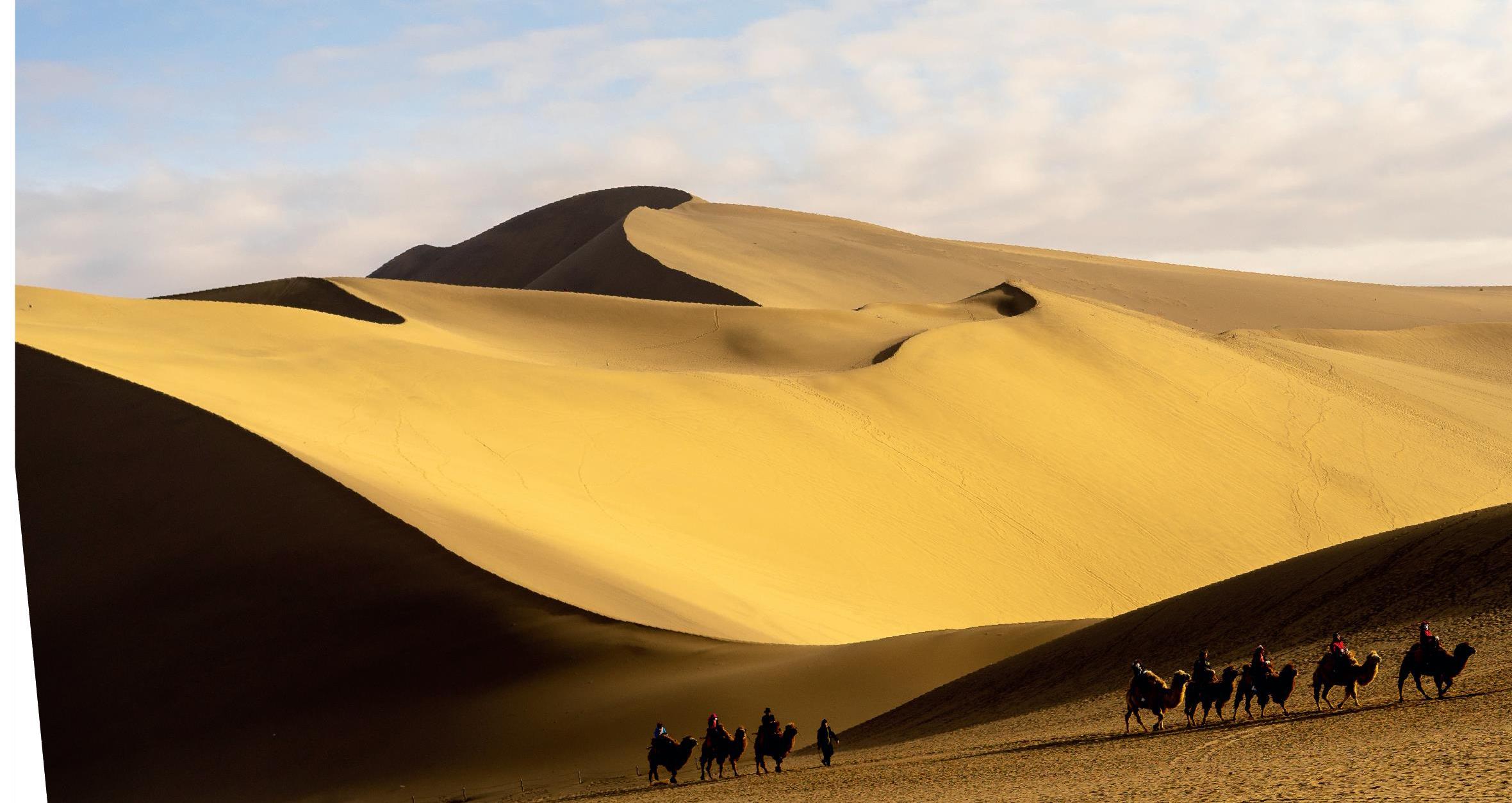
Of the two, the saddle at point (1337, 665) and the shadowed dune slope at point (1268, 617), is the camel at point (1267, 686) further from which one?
the shadowed dune slope at point (1268, 617)

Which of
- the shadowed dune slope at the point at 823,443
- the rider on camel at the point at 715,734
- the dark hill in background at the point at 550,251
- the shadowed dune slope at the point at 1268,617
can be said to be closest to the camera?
the rider on camel at the point at 715,734

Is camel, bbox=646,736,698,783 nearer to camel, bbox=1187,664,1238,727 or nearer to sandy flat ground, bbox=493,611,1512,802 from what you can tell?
sandy flat ground, bbox=493,611,1512,802

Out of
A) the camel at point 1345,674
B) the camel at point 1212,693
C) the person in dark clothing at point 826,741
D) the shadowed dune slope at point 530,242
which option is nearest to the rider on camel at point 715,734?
the person in dark clothing at point 826,741

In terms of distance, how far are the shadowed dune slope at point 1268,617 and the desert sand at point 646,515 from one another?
0.28 feet

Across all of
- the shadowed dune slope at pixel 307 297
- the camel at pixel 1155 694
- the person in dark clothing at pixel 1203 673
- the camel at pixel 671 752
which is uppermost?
the shadowed dune slope at pixel 307 297

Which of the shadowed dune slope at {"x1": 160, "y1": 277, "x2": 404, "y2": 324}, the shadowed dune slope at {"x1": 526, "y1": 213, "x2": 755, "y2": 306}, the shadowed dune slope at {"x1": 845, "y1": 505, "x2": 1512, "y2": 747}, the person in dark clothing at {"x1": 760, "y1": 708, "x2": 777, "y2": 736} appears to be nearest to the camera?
the person in dark clothing at {"x1": 760, "y1": 708, "x2": 777, "y2": 736}

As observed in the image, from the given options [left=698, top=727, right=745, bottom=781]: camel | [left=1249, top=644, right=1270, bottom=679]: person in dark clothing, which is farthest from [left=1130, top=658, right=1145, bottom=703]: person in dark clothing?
[left=698, top=727, right=745, bottom=781]: camel

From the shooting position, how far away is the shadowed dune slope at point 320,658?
804 inches

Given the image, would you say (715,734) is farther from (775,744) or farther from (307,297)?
(307,297)

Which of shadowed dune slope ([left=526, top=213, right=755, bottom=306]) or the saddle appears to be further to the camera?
shadowed dune slope ([left=526, top=213, right=755, bottom=306])

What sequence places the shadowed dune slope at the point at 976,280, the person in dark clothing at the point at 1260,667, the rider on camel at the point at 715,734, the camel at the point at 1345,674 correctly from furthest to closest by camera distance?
the shadowed dune slope at the point at 976,280
the rider on camel at the point at 715,734
the person in dark clothing at the point at 1260,667
the camel at the point at 1345,674

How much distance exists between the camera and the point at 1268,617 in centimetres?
1978

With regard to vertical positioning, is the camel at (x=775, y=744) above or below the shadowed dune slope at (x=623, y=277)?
below

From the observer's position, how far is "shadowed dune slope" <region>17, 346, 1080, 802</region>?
2042cm
